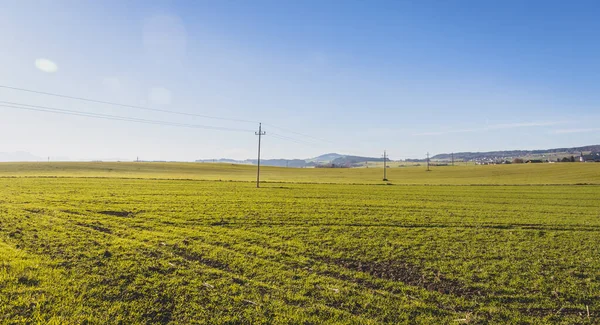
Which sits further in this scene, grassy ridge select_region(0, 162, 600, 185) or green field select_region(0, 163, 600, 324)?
grassy ridge select_region(0, 162, 600, 185)

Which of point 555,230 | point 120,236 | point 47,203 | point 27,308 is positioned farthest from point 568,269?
point 47,203

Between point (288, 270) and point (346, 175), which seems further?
point (346, 175)

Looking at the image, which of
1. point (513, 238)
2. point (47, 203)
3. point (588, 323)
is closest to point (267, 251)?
point (588, 323)

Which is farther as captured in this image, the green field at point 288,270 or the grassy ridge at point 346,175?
the grassy ridge at point 346,175

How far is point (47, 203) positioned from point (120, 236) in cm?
1384

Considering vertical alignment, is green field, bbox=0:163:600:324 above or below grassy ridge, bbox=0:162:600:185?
below

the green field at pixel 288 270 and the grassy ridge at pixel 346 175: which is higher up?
the grassy ridge at pixel 346 175

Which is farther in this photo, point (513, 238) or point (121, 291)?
point (513, 238)

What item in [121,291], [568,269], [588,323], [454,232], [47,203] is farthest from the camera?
[47,203]

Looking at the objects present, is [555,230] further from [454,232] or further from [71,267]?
[71,267]

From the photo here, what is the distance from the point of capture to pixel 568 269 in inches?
496

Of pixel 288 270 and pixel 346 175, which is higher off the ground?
pixel 346 175

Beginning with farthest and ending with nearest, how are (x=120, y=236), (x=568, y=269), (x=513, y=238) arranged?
(x=513, y=238) → (x=120, y=236) → (x=568, y=269)

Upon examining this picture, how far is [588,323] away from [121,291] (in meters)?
12.0
